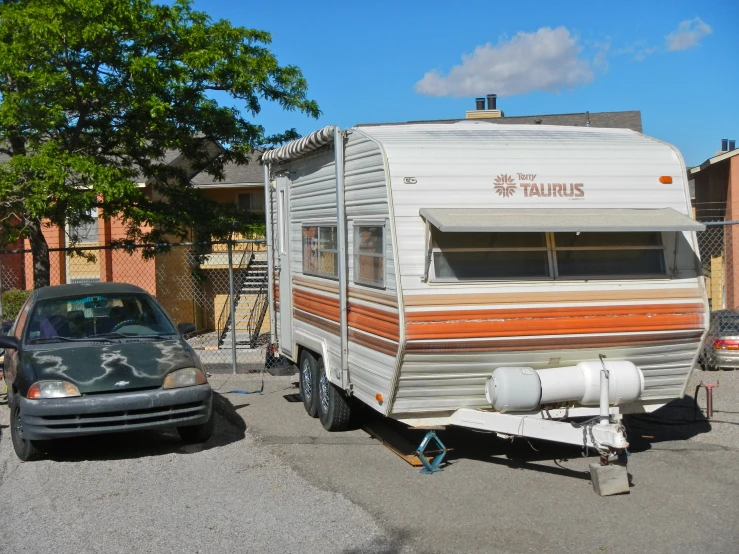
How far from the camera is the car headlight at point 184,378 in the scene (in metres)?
7.80

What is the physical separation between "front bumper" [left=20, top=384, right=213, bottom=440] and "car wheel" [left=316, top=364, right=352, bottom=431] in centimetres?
155

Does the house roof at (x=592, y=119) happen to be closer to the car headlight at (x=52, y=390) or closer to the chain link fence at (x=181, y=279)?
the chain link fence at (x=181, y=279)

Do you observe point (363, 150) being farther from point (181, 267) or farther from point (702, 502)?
point (181, 267)

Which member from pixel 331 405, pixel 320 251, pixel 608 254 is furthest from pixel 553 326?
pixel 320 251

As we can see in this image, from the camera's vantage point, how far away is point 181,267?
21.9 meters

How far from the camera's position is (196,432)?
8.27 meters

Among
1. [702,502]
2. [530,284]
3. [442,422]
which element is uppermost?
[530,284]

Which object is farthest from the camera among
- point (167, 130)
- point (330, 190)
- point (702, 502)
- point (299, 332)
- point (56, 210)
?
point (167, 130)

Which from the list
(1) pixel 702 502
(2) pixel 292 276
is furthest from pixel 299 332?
(1) pixel 702 502

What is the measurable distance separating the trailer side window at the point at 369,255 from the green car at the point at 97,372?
6.19 feet

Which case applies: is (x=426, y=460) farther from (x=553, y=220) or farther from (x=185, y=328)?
(x=185, y=328)

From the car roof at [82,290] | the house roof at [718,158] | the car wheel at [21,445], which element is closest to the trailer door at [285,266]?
the car roof at [82,290]

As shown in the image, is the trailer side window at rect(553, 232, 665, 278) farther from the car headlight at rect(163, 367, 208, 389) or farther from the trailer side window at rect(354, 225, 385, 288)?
the car headlight at rect(163, 367, 208, 389)

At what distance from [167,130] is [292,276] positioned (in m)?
3.66
